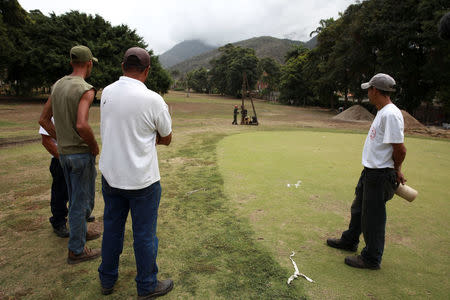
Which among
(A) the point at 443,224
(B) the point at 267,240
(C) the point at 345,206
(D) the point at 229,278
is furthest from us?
(C) the point at 345,206

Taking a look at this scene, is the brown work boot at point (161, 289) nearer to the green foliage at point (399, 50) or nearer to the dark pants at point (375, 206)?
the dark pants at point (375, 206)

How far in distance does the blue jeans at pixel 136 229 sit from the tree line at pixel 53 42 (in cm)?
2658

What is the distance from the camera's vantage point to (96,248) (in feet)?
10.8

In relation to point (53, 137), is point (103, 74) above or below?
above

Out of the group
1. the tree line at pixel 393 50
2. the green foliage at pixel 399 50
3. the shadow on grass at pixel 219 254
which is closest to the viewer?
the shadow on grass at pixel 219 254

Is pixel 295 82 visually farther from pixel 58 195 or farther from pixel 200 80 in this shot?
pixel 200 80

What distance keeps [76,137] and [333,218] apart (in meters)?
3.65

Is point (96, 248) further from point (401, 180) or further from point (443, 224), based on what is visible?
point (443, 224)

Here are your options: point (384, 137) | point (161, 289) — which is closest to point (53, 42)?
point (161, 289)

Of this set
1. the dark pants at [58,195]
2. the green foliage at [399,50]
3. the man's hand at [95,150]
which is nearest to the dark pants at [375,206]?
the man's hand at [95,150]

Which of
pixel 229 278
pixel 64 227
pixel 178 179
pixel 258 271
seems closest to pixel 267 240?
pixel 258 271

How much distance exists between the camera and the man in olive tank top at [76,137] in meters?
2.69

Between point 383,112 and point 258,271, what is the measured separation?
2074 mm

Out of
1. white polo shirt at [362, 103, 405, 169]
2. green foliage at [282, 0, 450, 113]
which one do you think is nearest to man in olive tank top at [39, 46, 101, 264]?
white polo shirt at [362, 103, 405, 169]
